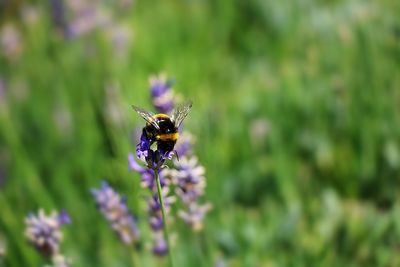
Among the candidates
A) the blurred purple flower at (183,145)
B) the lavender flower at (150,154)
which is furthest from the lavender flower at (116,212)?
the lavender flower at (150,154)

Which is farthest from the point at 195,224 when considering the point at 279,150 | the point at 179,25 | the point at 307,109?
the point at 179,25

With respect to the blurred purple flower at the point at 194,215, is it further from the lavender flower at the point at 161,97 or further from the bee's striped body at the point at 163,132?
the bee's striped body at the point at 163,132

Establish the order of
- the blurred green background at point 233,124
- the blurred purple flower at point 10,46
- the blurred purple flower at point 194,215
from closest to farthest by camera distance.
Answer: the blurred purple flower at point 194,215
the blurred green background at point 233,124
the blurred purple flower at point 10,46

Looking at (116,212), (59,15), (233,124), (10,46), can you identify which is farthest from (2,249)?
(10,46)

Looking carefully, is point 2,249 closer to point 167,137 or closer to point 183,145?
point 183,145

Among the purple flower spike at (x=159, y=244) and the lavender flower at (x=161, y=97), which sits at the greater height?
the lavender flower at (x=161, y=97)

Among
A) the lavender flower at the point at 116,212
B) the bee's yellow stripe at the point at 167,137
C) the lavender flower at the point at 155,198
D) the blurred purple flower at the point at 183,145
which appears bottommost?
the bee's yellow stripe at the point at 167,137

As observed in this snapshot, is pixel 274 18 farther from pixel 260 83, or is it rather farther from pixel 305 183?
pixel 305 183

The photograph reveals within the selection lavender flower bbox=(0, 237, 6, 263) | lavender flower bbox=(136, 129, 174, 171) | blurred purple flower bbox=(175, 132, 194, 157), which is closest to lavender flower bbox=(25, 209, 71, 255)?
lavender flower bbox=(0, 237, 6, 263)

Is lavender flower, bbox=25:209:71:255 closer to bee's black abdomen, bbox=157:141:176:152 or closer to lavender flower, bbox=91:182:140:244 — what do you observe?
lavender flower, bbox=91:182:140:244
